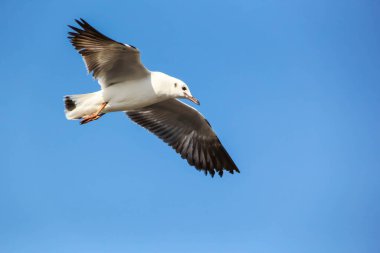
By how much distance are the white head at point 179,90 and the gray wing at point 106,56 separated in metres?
0.42

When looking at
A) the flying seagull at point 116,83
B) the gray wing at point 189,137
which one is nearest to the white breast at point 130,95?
the flying seagull at point 116,83

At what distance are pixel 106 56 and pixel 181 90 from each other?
1.16 metres

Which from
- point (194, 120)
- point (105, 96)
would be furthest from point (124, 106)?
point (194, 120)

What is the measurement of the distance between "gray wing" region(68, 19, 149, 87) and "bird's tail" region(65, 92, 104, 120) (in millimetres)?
256

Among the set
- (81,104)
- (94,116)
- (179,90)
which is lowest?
(94,116)

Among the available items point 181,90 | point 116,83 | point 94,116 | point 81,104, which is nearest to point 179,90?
point 181,90

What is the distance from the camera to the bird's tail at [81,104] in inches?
370

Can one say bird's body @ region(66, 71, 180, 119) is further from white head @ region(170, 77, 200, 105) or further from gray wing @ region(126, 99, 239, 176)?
gray wing @ region(126, 99, 239, 176)

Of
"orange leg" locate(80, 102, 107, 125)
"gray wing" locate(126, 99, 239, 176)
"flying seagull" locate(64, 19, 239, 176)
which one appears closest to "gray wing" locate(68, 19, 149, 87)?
"flying seagull" locate(64, 19, 239, 176)

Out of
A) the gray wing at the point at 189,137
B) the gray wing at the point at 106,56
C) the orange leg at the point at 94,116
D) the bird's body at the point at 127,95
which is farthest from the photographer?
the gray wing at the point at 189,137

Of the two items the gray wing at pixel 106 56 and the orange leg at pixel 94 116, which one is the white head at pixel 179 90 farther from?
the orange leg at pixel 94 116

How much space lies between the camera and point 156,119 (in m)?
10.9

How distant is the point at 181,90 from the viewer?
919 cm

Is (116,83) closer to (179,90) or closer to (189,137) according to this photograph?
(179,90)
